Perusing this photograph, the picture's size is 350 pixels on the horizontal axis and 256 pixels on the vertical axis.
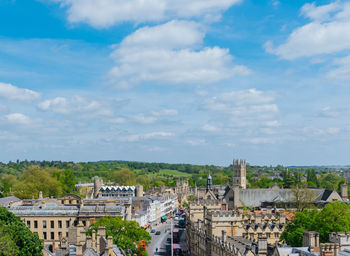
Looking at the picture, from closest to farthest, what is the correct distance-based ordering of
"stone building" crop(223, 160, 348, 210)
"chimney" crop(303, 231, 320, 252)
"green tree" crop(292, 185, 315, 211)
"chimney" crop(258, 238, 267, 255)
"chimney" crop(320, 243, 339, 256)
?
"chimney" crop(320, 243, 339, 256) → "chimney" crop(303, 231, 320, 252) → "chimney" crop(258, 238, 267, 255) → "green tree" crop(292, 185, 315, 211) → "stone building" crop(223, 160, 348, 210)

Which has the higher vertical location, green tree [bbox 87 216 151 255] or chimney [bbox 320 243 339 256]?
chimney [bbox 320 243 339 256]

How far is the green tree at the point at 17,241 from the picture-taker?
158 feet

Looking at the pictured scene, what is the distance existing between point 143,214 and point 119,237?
67.2 metres

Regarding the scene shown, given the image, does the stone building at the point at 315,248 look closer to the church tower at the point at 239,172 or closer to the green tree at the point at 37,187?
the green tree at the point at 37,187

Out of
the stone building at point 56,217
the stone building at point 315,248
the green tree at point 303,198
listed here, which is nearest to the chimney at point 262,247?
the stone building at point 315,248

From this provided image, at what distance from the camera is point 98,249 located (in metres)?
50.8

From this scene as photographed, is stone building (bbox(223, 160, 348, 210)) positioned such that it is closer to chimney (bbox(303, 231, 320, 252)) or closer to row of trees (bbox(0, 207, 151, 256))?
row of trees (bbox(0, 207, 151, 256))

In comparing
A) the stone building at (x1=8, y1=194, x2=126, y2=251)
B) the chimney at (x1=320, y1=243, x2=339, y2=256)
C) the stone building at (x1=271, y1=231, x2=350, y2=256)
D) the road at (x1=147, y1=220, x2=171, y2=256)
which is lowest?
the road at (x1=147, y1=220, x2=171, y2=256)

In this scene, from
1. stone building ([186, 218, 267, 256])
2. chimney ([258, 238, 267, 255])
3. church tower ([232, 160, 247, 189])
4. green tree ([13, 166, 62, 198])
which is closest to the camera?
chimney ([258, 238, 267, 255])

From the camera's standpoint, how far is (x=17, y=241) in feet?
174

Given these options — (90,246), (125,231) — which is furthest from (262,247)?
(125,231)

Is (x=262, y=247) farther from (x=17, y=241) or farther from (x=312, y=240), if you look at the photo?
(x=17, y=241)

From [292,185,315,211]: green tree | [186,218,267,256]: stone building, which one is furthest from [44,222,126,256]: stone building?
[292,185,315,211]: green tree

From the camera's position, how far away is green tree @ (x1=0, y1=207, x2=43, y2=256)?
48.2m
